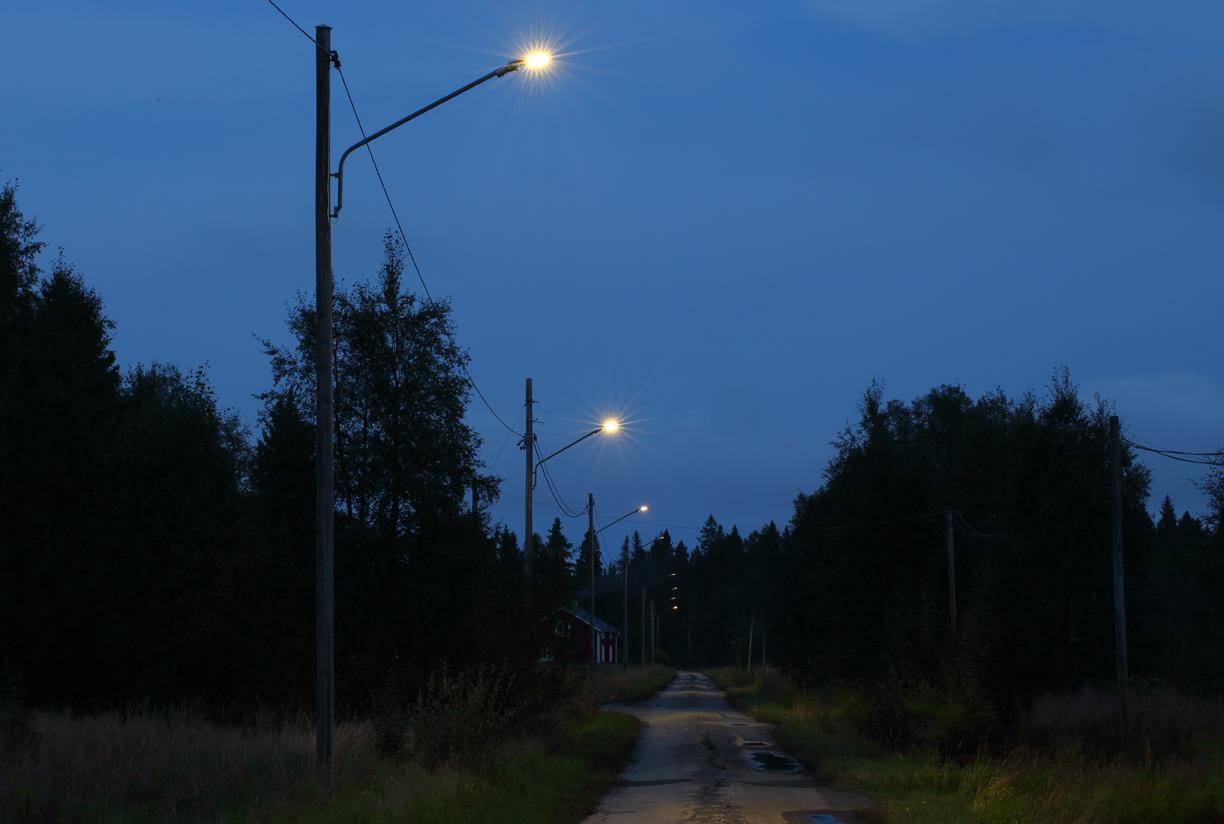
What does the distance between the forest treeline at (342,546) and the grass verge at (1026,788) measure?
3.72m

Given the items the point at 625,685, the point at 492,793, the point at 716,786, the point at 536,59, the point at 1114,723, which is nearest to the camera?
the point at 536,59

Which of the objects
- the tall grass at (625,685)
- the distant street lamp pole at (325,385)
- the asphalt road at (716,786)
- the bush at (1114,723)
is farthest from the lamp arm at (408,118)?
the tall grass at (625,685)

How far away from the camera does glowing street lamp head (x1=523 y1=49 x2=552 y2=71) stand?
1414 centimetres

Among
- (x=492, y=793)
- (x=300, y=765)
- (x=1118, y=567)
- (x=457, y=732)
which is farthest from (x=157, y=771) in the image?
(x=1118, y=567)

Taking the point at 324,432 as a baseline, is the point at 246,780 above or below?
below

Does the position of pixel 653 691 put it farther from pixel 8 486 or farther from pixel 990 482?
pixel 8 486

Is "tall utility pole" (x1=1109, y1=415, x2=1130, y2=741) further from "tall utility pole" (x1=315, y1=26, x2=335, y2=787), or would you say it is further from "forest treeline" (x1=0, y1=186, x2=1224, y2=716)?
"tall utility pole" (x1=315, y1=26, x2=335, y2=787)

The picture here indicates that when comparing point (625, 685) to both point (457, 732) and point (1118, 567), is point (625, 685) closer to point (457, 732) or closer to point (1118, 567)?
point (1118, 567)

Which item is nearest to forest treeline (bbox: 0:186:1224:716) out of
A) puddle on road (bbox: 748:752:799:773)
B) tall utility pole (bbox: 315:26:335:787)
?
puddle on road (bbox: 748:752:799:773)

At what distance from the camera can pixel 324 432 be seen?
1430cm

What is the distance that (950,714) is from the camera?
25781 mm

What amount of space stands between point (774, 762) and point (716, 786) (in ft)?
19.9

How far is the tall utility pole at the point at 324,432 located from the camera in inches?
547

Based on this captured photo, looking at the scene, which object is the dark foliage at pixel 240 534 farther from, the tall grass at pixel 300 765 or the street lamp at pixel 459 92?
the street lamp at pixel 459 92
